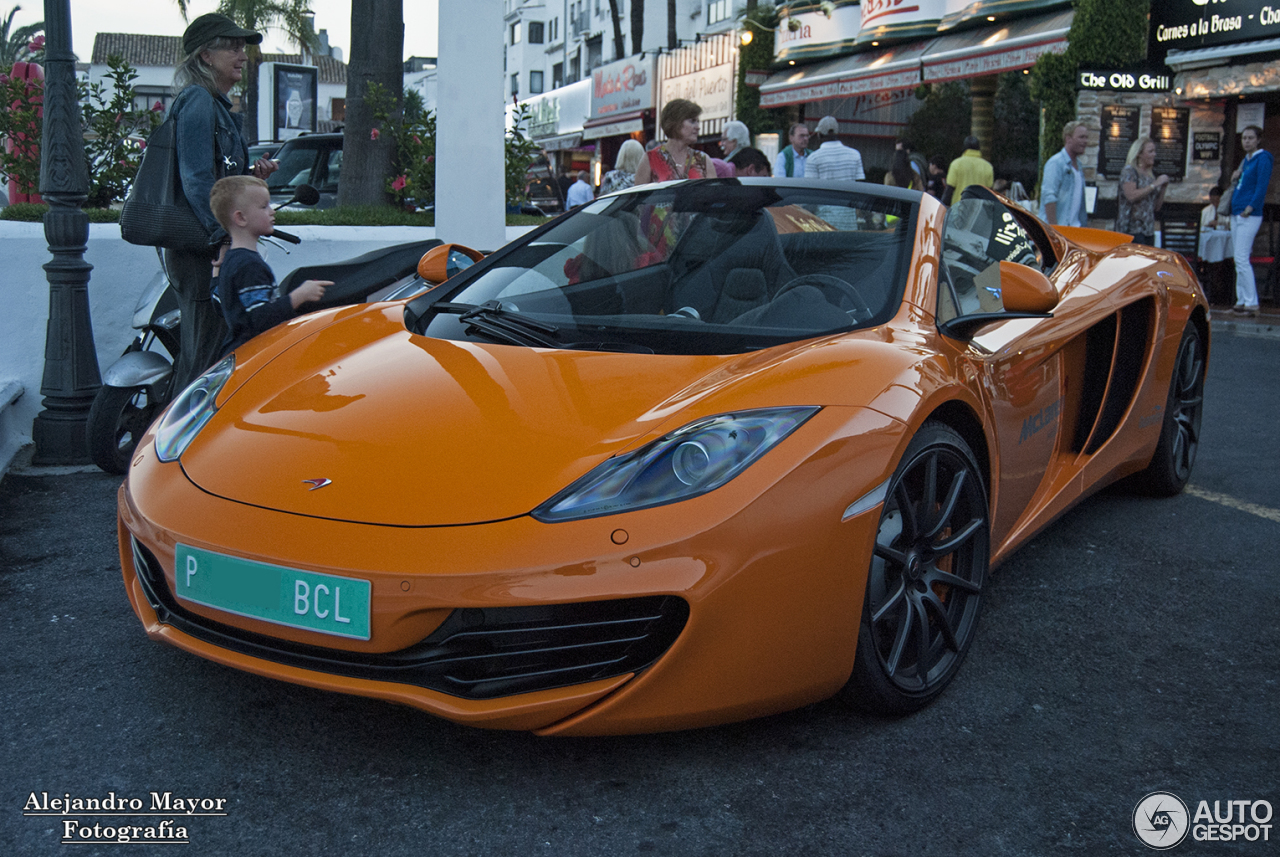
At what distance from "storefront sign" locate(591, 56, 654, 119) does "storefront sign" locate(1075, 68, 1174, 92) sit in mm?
16951

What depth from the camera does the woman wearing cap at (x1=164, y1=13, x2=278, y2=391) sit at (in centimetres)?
418

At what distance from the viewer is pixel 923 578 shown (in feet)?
8.02

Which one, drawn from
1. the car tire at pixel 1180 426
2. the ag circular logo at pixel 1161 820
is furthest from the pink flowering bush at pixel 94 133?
the ag circular logo at pixel 1161 820

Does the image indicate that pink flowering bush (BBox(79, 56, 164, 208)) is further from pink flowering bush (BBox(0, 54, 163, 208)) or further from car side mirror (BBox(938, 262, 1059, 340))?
car side mirror (BBox(938, 262, 1059, 340))

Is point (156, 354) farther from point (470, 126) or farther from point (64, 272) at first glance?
point (470, 126)

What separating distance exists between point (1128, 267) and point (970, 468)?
5.30ft

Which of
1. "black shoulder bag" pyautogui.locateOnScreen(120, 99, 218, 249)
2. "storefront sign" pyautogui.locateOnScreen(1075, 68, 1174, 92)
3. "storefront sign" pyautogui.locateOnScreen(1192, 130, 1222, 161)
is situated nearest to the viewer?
"black shoulder bag" pyautogui.locateOnScreen(120, 99, 218, 249)

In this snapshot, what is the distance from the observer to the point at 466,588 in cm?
190

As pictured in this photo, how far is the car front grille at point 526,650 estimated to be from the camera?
1942 millimetres

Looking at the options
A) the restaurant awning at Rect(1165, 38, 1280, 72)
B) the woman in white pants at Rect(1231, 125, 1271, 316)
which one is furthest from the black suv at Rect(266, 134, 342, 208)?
the restaurant awning at Rect(1165, 38, 1280, 72)

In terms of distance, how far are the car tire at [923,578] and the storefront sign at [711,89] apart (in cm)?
2232

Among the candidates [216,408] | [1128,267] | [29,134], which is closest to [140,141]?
[29,134]

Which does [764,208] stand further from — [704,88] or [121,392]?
[704,88]

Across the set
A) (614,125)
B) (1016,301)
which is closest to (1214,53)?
(1016,301)
